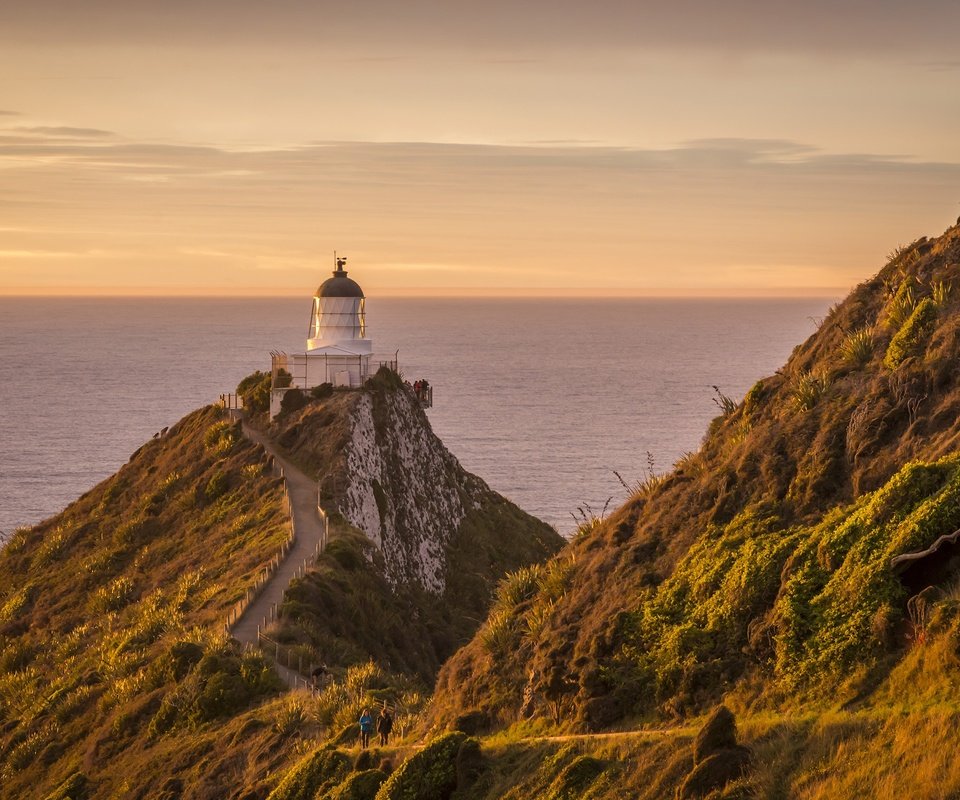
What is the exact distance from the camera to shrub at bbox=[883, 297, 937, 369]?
20891 millimetres

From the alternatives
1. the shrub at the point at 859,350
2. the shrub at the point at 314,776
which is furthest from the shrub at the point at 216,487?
the shrub at the point at 859,350

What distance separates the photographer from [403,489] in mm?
59719

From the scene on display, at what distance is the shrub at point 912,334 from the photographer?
822 inches

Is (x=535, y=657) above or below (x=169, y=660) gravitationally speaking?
above

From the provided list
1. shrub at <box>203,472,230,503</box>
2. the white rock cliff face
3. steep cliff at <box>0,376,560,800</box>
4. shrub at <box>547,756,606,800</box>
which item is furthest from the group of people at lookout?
shrub at <box>203,472,230,503</box>

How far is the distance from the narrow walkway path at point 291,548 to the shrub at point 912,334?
18.4 metres

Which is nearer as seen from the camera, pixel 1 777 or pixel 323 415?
pixel 1 777

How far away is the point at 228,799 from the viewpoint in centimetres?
2562

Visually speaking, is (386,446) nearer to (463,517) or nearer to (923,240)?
(463,517)

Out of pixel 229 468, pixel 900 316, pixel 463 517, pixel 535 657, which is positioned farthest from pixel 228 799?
pixel 463 517

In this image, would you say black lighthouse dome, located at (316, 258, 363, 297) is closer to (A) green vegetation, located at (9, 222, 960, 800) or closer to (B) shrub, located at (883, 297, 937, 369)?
(A) green vegetation, located at (9, 222, 960, 800)

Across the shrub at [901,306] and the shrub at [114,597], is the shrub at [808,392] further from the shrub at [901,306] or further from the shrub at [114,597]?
the shrub at [114,597]

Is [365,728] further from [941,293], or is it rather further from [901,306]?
[941,293]

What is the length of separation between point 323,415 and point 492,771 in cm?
4198
